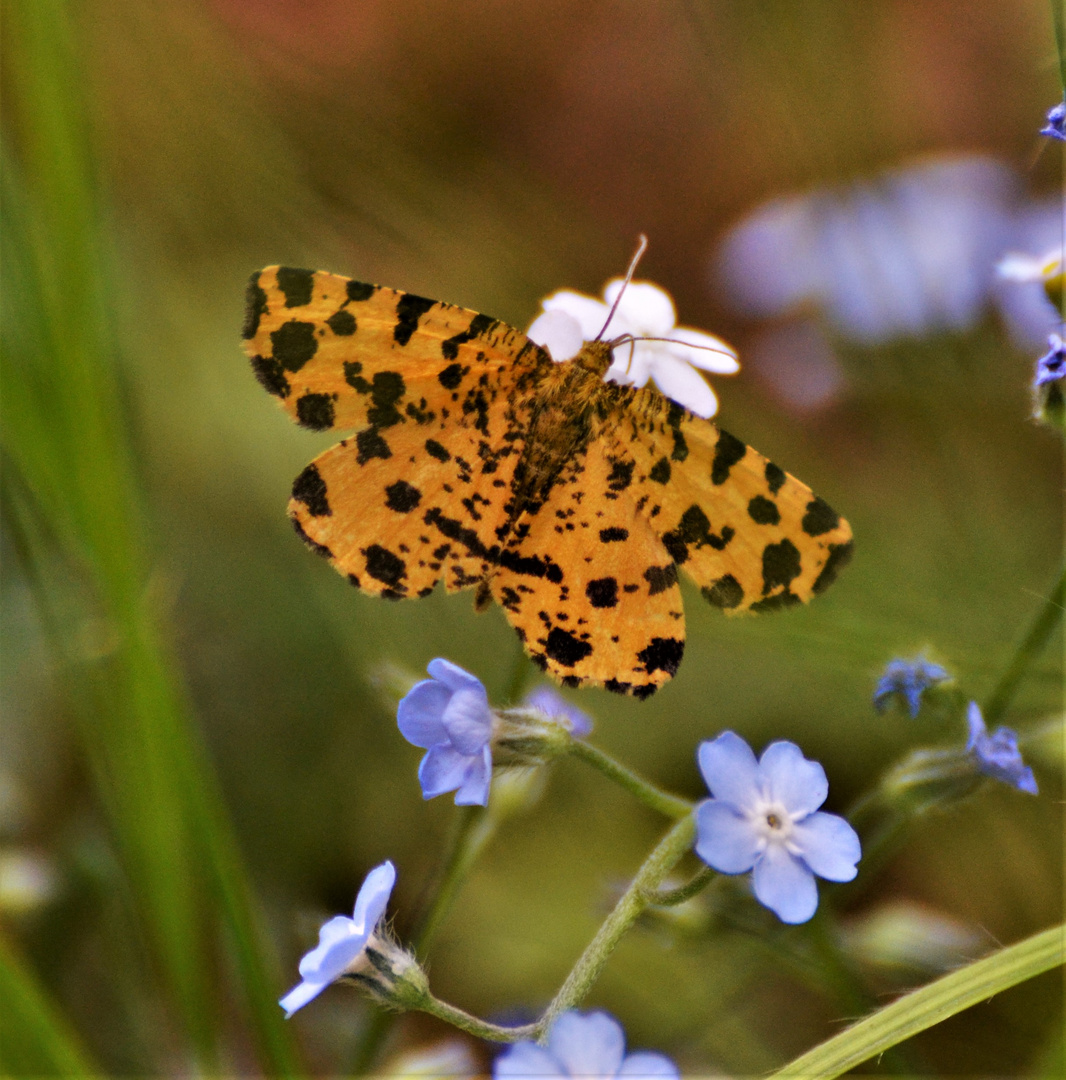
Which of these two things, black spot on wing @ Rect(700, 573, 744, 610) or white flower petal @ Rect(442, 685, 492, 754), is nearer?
white flower petal @ Rect(442, 685, 492, 754)

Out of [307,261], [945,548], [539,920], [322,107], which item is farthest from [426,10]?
[539,920]

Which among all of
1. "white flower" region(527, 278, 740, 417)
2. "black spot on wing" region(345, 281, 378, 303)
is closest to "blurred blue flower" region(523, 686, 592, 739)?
"white flower" region(527, 278, 740, 417)

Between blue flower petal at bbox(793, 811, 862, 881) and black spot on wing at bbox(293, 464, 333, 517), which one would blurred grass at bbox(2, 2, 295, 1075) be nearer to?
black spot on wing at bbox(293, 464, 333, 517)

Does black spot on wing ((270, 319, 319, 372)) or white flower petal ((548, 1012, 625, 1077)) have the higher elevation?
black spot on wing ((270, 319, 319, 372))

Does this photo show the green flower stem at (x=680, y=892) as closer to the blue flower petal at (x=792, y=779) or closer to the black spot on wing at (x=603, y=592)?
Result: the blue flower petal at (x=792, y=779)

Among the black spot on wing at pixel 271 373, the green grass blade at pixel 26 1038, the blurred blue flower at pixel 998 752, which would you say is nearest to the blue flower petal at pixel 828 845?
the blurred blue flower at pixel 998 752

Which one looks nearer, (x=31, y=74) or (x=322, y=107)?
(x=31, y=74)

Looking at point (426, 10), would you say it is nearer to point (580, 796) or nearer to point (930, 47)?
point (930, 47)
